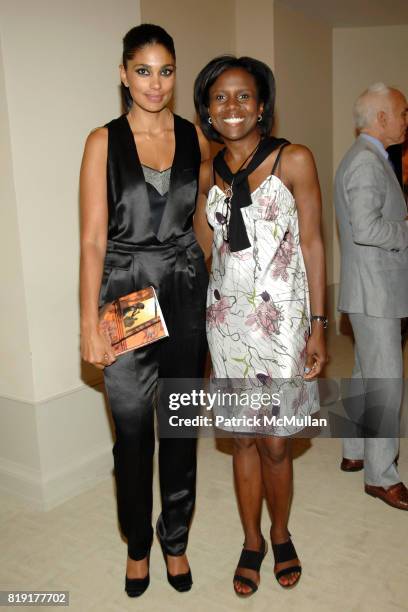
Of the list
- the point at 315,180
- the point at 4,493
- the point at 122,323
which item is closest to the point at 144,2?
the point at 315,180

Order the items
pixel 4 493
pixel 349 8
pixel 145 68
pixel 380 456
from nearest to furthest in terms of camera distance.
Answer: pixel 145 68, pixel 380 456, pixel 4 493, pixel 349 8

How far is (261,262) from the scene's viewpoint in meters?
2.13

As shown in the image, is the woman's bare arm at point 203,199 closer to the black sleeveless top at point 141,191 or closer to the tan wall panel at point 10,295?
the black sleeveless top at point 141,191

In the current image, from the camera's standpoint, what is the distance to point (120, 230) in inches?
84.2

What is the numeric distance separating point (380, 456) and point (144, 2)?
9.40ft

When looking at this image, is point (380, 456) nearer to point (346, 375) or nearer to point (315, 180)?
point (315, 180)

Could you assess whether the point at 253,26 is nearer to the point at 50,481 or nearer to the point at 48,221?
the point at 48,221

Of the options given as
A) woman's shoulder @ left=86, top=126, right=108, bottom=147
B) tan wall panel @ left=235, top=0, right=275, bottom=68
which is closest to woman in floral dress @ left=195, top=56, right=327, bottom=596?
woman's shoulder @ left=86, top=126, right=108, bottom=147

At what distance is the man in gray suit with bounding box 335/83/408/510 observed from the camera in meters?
2.78

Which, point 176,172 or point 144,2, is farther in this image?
point 144,2

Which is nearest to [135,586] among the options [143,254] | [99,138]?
[143,254]

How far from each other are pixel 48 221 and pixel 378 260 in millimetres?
1475

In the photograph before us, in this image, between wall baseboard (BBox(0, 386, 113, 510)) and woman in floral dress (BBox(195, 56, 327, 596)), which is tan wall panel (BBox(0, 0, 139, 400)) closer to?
wall baseboard (BBox(0, 386, 113, 510))

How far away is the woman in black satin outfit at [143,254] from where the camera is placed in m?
2.07
